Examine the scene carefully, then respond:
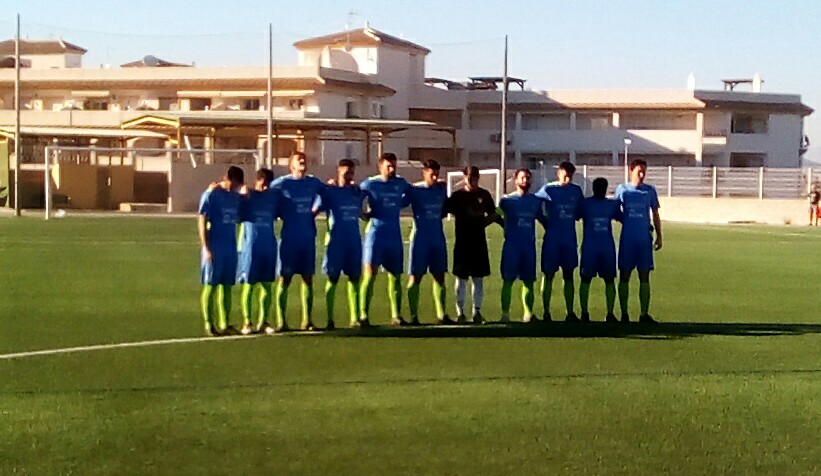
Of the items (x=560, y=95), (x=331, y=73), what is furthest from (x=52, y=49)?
(x=560, y=95)

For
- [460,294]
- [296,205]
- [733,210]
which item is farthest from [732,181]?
[296,205]

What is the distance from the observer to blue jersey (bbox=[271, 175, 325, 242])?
1176cm

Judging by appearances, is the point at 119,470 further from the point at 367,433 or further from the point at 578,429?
the point at 578,429

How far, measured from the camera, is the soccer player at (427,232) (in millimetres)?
12312

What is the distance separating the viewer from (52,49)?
252 feet

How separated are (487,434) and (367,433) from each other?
0.77 m

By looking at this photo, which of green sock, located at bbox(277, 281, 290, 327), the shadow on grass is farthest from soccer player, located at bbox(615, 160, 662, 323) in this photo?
green sock, located at bbox(277, 281, 290, 327)

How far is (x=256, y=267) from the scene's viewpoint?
1155 centimetres

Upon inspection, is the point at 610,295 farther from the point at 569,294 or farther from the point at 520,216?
the point at 520,216

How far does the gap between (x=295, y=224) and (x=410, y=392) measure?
3.60m

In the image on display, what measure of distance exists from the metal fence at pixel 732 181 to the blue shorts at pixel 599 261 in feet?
106

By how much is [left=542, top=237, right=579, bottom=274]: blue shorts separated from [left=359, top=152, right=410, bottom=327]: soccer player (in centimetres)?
163

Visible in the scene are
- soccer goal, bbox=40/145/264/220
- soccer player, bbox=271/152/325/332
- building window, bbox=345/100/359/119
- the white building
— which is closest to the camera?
soccer player, bbox=271/152/325/332

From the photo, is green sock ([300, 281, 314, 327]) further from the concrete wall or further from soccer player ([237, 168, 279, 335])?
the concrete wall
